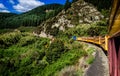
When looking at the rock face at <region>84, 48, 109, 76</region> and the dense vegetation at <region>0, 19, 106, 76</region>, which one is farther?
the dense vegetation at <region>0, 19, 106, 76</region>

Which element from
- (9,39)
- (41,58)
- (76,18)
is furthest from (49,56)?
(76,18)

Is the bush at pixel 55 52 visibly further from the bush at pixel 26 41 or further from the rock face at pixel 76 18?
the rock face at pixel 76 18

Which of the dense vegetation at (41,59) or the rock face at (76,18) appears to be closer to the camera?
the dense vegetation at (41,59)

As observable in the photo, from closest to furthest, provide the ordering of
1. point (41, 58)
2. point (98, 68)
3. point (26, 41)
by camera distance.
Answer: point (98, 68)
point (41, 58)
point (26, 41)

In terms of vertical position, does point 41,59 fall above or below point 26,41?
below

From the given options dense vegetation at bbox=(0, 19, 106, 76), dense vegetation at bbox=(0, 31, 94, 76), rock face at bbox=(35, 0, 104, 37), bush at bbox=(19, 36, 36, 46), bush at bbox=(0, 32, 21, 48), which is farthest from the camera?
rock face at bbox=(35, 0, 104, 37)

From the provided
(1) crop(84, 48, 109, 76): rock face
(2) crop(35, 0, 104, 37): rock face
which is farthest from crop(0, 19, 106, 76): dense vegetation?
(2) crop(35, 0, 104, 37): rock face

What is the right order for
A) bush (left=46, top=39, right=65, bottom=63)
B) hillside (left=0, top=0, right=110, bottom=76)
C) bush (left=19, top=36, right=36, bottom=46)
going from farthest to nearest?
bush (left=19, top=36, right=36, bottom=46) < bush (left=46, top=39, right=65, bottom=63) < hillside (left=0, top=0, right=110, bottom=76)

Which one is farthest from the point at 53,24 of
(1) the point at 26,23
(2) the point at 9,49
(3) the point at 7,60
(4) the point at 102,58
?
(1) the point at 26,23

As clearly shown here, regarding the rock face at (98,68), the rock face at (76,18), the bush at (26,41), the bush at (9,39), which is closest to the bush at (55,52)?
the rock face at (98,68)

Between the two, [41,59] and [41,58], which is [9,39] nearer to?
[41,58]

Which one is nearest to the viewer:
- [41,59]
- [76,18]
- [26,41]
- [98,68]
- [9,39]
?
[98,68]

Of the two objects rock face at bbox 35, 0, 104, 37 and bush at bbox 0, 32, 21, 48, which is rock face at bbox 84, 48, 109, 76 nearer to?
bush at bbox 0, 32, 21, 48

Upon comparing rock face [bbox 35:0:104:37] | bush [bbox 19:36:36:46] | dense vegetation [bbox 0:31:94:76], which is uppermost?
rock face [bbox 35:0:104:37]
